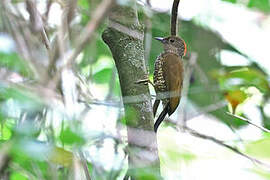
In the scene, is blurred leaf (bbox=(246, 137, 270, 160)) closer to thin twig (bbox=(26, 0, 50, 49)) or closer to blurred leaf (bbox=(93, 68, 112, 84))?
blurred leaf (bbox=(93, 68, 112, 84))

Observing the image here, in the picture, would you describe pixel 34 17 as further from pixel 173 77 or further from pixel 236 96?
pixel 173 77

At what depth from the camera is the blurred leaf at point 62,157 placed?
180 cm

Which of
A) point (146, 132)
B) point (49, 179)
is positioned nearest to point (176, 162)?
point (146, 132)

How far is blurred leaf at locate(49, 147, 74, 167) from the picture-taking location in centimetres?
180

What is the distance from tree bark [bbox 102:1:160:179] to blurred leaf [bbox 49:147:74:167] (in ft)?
0.81

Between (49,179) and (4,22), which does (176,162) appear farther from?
(4,22)

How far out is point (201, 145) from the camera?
3678 mm

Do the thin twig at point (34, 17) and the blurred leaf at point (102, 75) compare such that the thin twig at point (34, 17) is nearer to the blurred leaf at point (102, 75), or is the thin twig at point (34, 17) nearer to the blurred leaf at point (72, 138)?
the blurred leaf at point (72, 138)

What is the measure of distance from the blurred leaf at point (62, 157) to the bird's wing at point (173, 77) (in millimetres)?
1176

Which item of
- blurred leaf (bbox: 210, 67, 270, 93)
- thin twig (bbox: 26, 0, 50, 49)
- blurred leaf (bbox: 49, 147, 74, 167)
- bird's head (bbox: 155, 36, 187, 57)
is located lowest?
bird's head (bbox: 155, 36, 187, 57)

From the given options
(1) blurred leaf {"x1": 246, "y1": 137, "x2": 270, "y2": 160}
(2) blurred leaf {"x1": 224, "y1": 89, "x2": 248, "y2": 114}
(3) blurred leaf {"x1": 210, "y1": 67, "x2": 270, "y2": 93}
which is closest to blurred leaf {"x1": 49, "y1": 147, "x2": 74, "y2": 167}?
(3) blurred leaf {"x1": 210, "y1": 67, "x2": 270, "y2": 93}

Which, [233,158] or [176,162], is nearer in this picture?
[176,162]

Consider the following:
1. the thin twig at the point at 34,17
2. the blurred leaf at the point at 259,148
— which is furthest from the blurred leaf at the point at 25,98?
the blurred leaf at the point at 259,148

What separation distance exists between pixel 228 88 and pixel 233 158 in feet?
3.73
